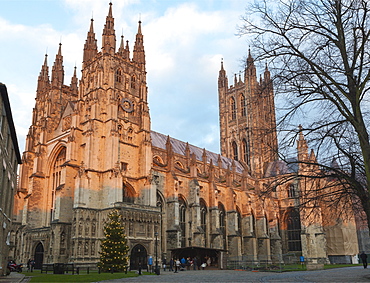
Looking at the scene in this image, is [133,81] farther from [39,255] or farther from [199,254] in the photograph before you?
[39,255]

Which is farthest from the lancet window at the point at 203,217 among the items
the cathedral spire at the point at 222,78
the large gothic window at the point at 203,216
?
the cathedral spire at the point at 222,78

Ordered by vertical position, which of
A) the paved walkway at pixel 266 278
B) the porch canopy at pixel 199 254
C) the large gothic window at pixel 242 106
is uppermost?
the large gothic window at pixel 242 106

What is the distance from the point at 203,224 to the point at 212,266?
35.6 ft

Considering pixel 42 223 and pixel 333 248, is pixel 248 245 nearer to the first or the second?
pixel 333 248

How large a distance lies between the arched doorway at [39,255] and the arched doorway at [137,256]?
35.1 ft

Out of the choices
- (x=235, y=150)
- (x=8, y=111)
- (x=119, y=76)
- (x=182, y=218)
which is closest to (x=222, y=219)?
(x=182, y=218)

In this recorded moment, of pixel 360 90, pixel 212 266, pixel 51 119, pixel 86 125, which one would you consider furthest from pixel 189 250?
pixel 360 90

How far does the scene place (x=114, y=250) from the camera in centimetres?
3127

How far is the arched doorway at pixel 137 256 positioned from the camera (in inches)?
1471

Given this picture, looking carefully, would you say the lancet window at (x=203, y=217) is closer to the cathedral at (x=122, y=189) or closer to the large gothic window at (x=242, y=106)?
the cathedral at (x=122, y=189)

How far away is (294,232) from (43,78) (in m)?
45.9

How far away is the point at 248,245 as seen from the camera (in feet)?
179

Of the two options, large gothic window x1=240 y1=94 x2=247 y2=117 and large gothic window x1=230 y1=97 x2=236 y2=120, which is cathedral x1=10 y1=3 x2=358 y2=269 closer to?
large gothic window x1=240 y1=94 x2=247 y2=117

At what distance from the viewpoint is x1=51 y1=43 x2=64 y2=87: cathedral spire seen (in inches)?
1998
